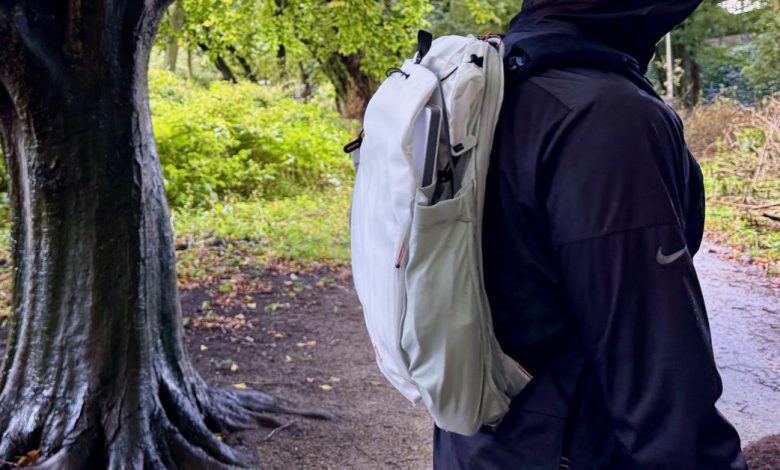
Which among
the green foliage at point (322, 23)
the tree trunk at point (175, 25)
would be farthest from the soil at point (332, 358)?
the tree trunk at point (175, 25)

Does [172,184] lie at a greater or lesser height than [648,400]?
lesser

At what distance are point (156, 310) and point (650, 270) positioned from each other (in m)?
3.05

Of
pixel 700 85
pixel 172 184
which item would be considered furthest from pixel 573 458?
pixel 700 85

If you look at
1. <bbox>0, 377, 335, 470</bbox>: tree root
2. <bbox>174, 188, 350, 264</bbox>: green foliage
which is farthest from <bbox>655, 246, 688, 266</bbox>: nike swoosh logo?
<bbox>174, 188, 350, 264</bbox>: green foliage

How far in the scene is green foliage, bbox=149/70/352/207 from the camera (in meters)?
11.8

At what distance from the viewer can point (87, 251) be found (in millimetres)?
3395

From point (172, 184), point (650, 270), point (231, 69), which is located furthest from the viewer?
point (231, 69)

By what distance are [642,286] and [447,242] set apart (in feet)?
1.01

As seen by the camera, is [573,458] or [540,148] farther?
[573,458]

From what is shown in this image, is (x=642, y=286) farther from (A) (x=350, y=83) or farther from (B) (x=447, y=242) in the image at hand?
(A) (x=350, y=83)

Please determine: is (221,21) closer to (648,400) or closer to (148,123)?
(148,123)

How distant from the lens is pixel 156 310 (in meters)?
3.71

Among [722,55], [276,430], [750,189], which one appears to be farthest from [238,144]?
[722,55]

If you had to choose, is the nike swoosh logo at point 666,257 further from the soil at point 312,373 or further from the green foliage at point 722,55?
the green foliage at point 722,55
